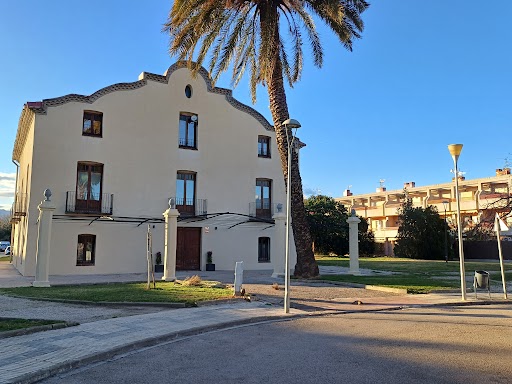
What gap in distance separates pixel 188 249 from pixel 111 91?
33.2 feet

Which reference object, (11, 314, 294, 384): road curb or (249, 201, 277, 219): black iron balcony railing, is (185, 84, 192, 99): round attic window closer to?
(249, 201, 277, 219): black iron balcony railing

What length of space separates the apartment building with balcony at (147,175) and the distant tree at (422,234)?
72.4ft

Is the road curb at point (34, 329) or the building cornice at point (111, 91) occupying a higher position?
the building cornice at point (111, 91)

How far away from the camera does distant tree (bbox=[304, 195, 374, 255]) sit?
1971 inches

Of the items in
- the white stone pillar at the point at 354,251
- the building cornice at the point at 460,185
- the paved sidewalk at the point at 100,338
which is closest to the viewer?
the paved sidewalk at the point at 100,338

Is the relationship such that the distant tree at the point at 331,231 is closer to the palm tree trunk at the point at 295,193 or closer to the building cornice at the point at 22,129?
the building cornice at the point at 22,129

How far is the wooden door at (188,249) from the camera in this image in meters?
26.7

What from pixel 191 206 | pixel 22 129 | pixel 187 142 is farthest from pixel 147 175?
pixel 22 129

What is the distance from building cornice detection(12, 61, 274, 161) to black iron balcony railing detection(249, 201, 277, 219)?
5.18m

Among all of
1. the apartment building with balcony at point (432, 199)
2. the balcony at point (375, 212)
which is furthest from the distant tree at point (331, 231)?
the balcony at point (375, 212)

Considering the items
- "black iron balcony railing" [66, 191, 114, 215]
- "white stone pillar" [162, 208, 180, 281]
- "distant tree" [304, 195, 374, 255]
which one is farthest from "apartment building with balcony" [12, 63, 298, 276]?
"distant tree" [304, 195, 374, 255]

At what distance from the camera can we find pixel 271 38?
17891 millimetres

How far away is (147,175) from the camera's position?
26047 mm

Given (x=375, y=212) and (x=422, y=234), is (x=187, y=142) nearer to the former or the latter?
(x=422, y=234)
